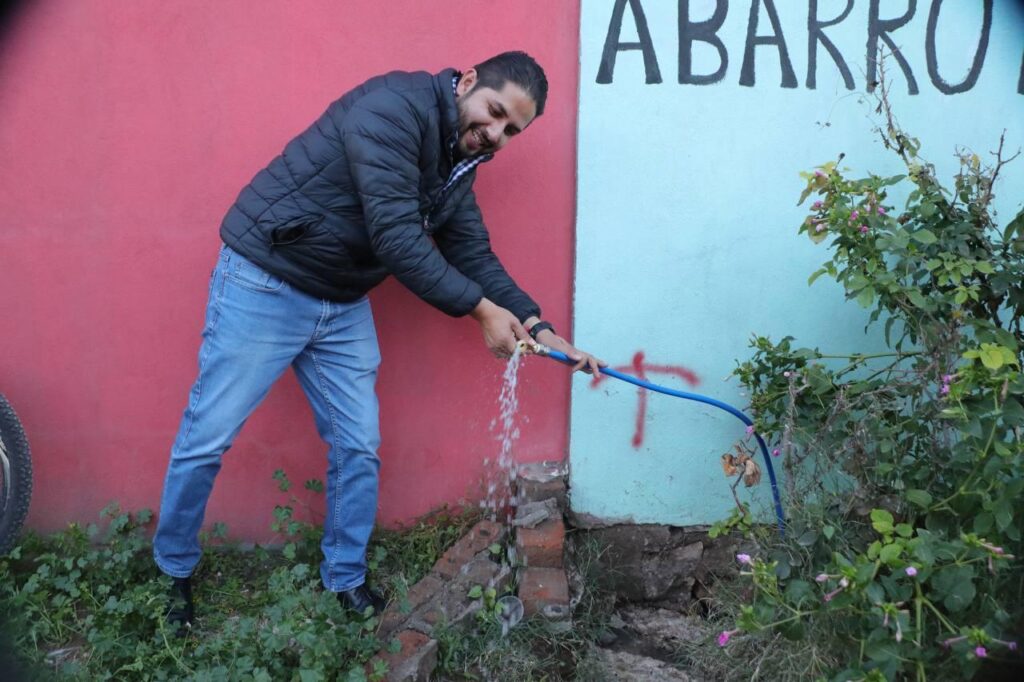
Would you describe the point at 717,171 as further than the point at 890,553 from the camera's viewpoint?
Yes

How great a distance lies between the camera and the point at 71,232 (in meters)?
2.93

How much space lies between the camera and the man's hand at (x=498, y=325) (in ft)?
8.38

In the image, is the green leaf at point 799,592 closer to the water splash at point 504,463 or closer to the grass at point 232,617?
the grass at point 232,617

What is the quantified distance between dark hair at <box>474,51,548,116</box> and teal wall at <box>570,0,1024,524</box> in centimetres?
45

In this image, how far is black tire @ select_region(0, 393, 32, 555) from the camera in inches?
112

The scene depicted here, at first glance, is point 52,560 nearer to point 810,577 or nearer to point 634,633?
point 634,633

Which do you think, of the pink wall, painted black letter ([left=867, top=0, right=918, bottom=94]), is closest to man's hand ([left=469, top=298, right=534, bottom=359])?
the pink wall

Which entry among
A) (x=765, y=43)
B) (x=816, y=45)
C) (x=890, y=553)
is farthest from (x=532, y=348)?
(x=816, y=45)

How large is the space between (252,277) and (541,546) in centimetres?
127

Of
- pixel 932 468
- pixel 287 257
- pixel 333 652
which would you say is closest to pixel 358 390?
pixel 287 257

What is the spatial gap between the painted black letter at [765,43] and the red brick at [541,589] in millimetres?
1737

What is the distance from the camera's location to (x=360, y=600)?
9.19 feet

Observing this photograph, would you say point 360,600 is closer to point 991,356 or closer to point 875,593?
point 875,593

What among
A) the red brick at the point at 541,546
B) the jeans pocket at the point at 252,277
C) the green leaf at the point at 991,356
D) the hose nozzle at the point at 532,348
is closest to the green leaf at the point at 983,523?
the green leaf at the point at 991,356
